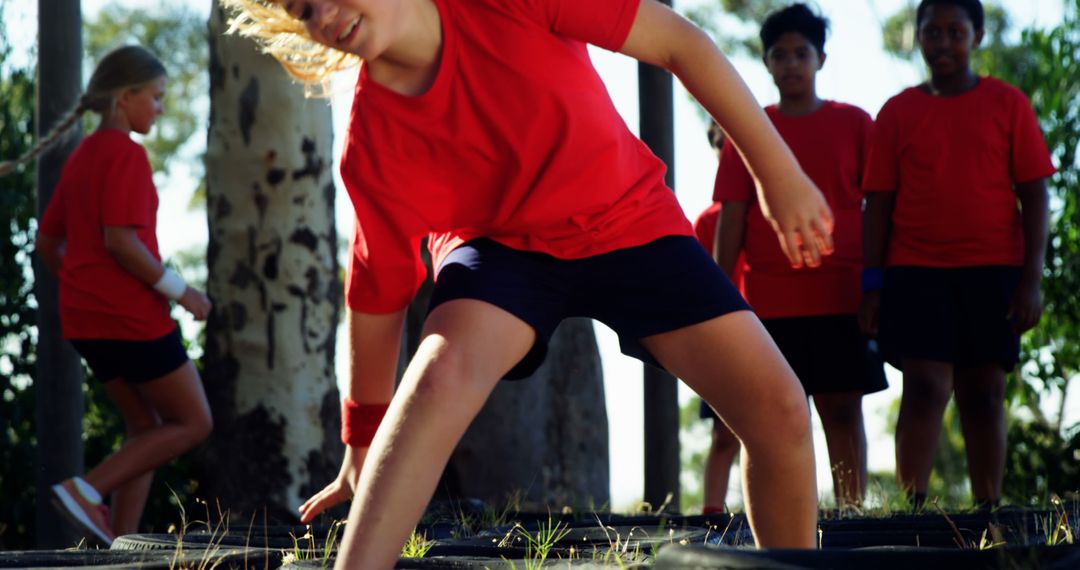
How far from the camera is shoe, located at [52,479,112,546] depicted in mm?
5996

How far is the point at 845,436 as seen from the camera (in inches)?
236

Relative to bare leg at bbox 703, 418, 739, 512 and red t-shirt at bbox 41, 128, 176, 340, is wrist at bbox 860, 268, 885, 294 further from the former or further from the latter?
red t-shirt at bbox 41, 128, 176, 340

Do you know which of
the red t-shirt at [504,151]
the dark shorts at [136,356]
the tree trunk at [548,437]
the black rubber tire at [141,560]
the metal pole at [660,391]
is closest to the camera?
the red t-shirt at [504,151]

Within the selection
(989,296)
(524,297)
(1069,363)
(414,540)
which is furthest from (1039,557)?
(1069,363)

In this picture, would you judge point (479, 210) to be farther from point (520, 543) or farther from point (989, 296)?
point (989, 296)

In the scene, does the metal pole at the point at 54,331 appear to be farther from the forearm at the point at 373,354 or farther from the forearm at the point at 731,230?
the forearm at the point at 373,354

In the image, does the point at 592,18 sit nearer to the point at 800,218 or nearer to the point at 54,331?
the point at 800,218

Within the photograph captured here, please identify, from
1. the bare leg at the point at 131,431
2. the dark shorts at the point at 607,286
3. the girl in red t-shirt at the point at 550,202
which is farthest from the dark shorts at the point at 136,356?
the dark shorts at the point at 607,286

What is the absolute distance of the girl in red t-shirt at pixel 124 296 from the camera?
601 cm

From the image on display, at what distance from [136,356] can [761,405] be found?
3844mm

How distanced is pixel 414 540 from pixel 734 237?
109 inches

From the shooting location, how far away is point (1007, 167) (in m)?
5.77

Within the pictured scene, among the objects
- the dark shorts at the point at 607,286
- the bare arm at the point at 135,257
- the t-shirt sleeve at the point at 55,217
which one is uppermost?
the t-shirt sleeve at the point at 55,217

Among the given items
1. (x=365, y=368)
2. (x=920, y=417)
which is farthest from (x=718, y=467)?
(x=365, y=368)
